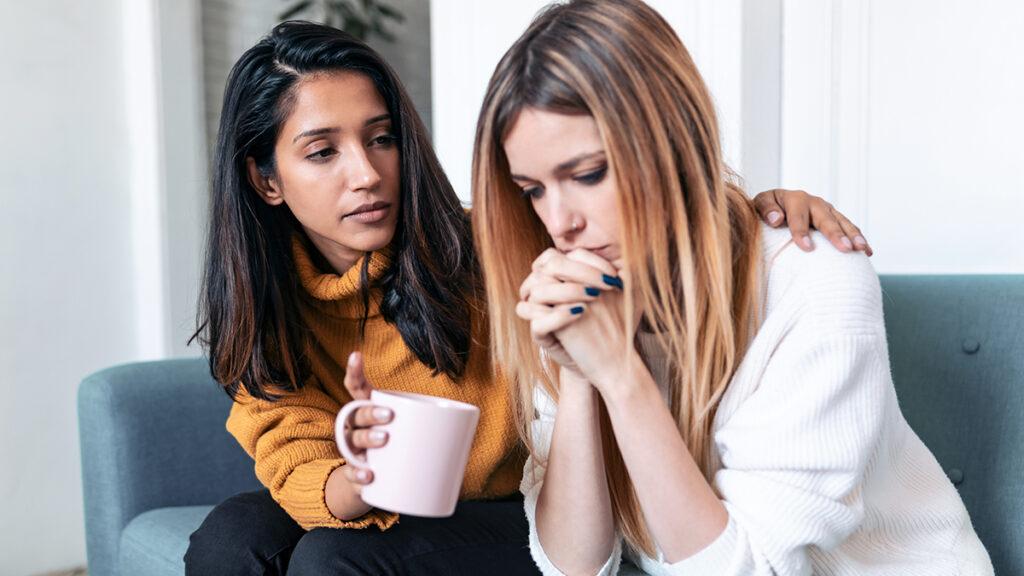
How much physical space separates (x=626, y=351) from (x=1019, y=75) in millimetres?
897

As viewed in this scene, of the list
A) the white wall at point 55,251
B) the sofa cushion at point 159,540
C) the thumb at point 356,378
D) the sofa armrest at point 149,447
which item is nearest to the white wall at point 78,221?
the white wall at point 55,251

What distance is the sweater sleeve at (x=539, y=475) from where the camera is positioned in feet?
3.69

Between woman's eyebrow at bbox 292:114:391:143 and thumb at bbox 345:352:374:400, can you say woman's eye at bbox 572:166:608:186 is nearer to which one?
thumb at bbox 345:352:374:400

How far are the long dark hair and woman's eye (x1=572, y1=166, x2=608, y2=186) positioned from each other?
0.37 metres

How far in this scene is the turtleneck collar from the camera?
1271mm

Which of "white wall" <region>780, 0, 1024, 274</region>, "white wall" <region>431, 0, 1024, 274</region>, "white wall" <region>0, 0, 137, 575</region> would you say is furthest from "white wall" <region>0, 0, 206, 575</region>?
"white wall" <region>780, 0, 1024, 274</region>

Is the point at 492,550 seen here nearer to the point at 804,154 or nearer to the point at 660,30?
the point at 660,30

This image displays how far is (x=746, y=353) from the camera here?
1.00m

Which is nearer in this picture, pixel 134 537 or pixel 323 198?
pixel 323 198

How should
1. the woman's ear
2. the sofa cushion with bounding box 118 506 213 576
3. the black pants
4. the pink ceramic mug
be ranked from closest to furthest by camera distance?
the pink ceramic mug, the black pants, the woman's ear, the sofa cushion with bounding box 118 506 213 576

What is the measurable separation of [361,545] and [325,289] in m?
0.35

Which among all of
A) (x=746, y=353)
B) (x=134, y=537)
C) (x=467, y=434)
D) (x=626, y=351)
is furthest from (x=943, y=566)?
(x=134, y=537)

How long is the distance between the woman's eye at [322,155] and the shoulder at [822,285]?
0.54m

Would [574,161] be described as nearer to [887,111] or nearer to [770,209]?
[770,209]
